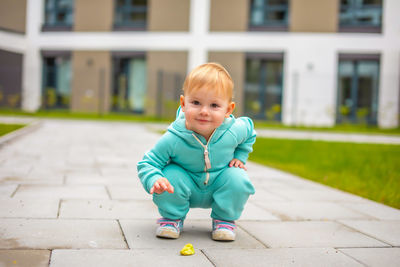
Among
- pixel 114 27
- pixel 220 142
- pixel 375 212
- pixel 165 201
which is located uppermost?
pixel 114 27

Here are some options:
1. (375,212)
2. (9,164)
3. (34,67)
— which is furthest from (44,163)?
(34,67)

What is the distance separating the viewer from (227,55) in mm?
21281

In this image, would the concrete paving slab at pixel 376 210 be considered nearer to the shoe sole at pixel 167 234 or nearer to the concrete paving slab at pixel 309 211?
the concrete paving slab at pixel 309 211

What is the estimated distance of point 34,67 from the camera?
22703mm

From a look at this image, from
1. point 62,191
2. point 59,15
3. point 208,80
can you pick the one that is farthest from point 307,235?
point 59,15

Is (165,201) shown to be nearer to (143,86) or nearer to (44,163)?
(44,163)

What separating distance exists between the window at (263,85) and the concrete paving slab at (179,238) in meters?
18.1

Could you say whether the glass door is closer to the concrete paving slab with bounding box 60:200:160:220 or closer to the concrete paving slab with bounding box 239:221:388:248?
the concrete paving slab with bounding box 60:200:160:220

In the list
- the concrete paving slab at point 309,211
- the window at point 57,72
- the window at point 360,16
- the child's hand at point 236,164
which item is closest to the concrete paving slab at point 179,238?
the child's hand at point 236,164

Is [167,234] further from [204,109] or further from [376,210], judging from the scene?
[376,210]

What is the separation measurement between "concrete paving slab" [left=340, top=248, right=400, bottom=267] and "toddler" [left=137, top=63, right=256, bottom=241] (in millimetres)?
660

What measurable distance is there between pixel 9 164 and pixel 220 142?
3427mm

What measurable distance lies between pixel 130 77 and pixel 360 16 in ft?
34.1

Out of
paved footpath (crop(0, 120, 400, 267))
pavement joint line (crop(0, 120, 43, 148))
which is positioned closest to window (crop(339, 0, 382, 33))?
pavement joint line (crop(0, 120, 43, 148))
